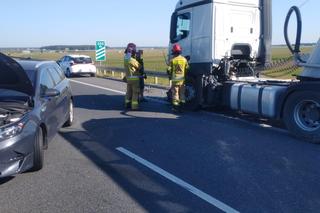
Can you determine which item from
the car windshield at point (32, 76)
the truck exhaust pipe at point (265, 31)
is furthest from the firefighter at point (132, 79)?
the car windshield at point (32, 76)

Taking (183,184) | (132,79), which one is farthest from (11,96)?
(132,79)

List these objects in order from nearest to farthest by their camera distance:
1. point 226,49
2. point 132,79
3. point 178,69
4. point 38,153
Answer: point 38,153, point 226,49, point 178,69, point 132,79

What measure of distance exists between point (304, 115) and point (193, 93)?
3969 millimetres

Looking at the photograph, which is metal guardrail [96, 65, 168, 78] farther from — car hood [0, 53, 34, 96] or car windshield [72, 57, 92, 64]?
car hood [0, 53, 34, 96]

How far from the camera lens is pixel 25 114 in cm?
535

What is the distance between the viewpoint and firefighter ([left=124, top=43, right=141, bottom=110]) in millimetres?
11469

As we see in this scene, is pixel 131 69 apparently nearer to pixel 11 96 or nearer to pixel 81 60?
pixel 11 96

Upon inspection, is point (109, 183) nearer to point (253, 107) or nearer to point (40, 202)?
point (40, 202)

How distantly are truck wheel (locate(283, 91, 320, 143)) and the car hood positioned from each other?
484 centimetres

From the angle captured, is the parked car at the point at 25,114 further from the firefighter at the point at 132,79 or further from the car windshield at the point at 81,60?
the car windshield at the point at 81,60

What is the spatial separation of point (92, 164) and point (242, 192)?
93.8 inches

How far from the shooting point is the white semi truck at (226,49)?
31.7 feet

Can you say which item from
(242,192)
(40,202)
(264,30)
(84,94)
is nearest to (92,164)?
(40,202)

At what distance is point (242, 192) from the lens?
4785mm
